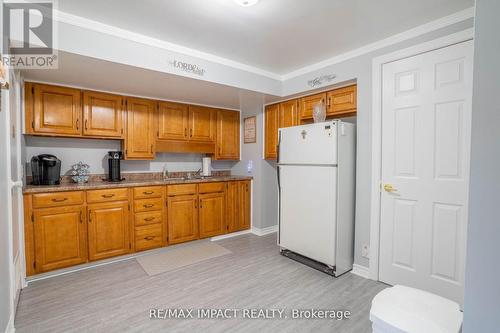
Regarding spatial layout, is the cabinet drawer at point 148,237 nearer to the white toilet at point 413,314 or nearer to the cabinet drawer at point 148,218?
the cabinet drawer at point 148,218

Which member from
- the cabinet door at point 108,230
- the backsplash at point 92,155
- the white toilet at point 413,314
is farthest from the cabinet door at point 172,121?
the white toilet at point 413,314

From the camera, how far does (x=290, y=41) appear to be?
250 centimetres

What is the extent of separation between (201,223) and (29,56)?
265 centimetres

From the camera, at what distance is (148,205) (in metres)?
3.17

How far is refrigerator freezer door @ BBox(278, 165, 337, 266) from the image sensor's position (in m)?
2.64

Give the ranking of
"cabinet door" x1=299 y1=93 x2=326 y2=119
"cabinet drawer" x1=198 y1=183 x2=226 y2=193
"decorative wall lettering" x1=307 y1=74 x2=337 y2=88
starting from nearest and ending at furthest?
"decorative wall lettering" x1=307 y1=74 x2=337 y2=88, "cabinet door" x1=299 y1=93 x2=326 y2=119, "cabinet drawer" x1=198 y1=183 x2=226 y2=193

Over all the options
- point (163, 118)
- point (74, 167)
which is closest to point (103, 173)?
point (74, 167)

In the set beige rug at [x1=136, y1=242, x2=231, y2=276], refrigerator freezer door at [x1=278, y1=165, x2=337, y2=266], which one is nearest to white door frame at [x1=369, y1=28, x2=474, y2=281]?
refrigerator freezer door at [x1=278, y1=165, x2=337, y2=266]

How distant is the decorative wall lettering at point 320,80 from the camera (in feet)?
9.54

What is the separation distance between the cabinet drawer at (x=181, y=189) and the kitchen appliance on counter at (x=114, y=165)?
0.70 m

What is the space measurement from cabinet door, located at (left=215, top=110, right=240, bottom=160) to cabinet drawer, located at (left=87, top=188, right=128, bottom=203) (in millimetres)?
1634

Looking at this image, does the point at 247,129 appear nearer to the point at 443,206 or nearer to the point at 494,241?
the point at 443,206

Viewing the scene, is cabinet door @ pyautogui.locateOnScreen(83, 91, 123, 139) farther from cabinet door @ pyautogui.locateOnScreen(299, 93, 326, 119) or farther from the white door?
the white door

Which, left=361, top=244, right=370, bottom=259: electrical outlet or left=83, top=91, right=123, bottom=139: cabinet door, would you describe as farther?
left=83, top=91, right=123, bottom=139: cabinet door
